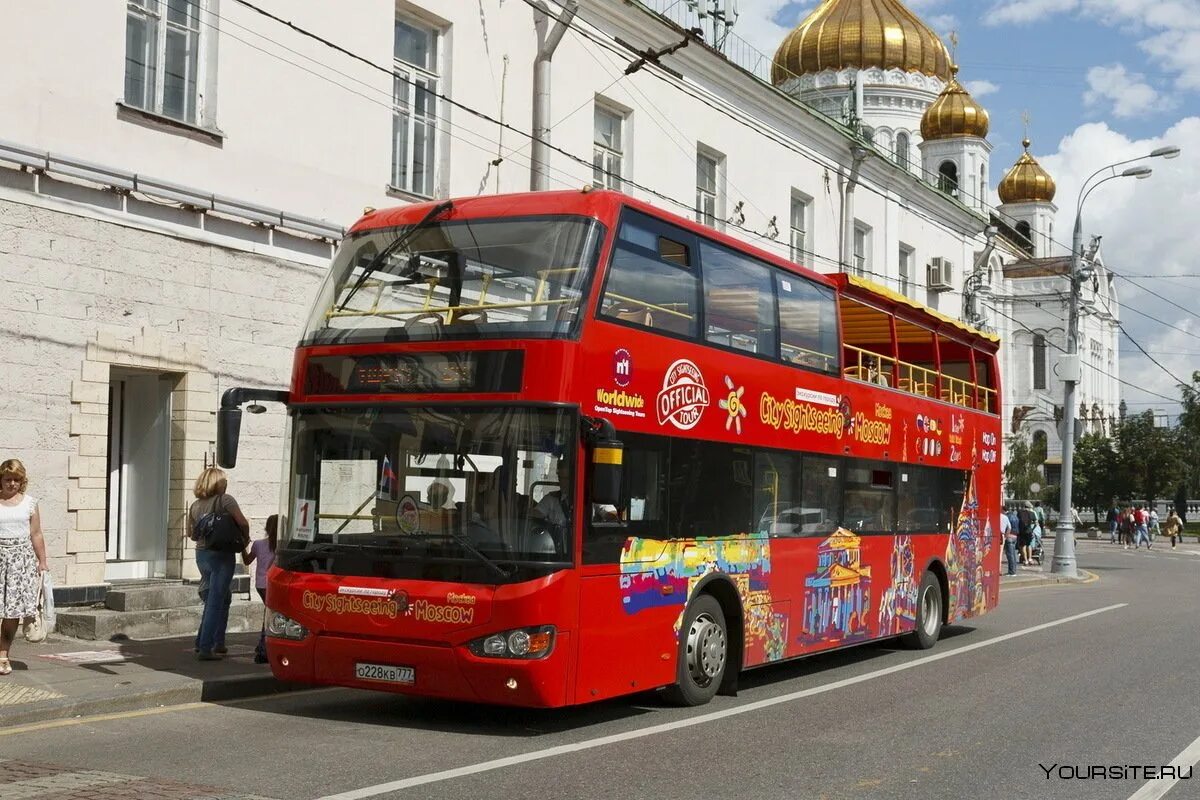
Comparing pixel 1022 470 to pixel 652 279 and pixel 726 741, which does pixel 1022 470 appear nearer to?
pixel 652 279

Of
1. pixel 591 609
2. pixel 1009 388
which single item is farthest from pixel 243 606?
pixel 1009 388

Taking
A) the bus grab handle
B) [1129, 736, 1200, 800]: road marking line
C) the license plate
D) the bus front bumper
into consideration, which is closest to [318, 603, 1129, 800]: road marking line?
the bus front bumper

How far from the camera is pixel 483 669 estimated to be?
8.90 m

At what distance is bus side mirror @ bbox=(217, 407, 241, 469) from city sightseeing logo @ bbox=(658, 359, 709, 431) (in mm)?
2955

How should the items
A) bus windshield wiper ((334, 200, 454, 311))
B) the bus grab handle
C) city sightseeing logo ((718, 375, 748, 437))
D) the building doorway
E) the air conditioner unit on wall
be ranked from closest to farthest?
the bus grab handle, bus windshield wiper ((334, 200, 454, 311)), city sightseeing logo ((718, 375, 748, 437)), the building doorway, the air conditioner unit on wall

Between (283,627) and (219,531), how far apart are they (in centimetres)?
260

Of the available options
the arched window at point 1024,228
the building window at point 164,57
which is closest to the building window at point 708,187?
the building window at point 164,57

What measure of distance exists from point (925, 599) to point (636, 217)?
292 inches

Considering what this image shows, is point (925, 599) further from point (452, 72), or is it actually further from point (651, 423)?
point (452, 72)

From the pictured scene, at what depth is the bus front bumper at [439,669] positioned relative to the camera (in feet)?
29.0

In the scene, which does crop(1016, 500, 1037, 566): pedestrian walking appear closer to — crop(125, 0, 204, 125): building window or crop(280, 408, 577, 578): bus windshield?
crop(125, 0, 204, 125): building window

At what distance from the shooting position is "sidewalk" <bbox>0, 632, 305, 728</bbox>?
959 cm

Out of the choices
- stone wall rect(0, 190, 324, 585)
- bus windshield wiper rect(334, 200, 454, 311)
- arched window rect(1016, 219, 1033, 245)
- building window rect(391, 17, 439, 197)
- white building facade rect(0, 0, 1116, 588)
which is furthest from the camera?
arched window rect(1016, 219, 1033, 245)

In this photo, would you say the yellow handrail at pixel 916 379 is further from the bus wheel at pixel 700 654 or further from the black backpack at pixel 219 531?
the black backpack at pixel 219 531
